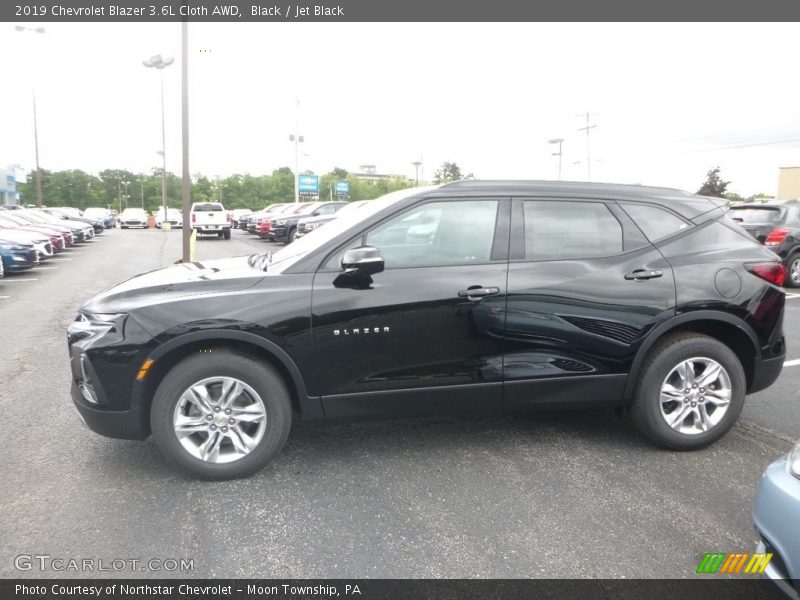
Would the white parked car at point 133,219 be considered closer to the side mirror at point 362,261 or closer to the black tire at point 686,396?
the side mirror at point 362,261

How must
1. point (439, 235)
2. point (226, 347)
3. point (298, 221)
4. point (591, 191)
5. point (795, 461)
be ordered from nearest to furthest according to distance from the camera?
point (795, 461)
point (226, 347)
point (439, 235)
point (591, 191)
point (298, 221)

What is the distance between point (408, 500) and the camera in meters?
3.43

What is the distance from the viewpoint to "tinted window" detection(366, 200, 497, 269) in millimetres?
3879

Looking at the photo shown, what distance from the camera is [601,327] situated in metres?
3.94

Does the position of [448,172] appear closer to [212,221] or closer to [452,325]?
[212,221]

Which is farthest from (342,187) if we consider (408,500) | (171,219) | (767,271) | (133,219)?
(408,500)

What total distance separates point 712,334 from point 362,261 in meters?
2.48

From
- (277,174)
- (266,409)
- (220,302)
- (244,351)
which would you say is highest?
(277,174)

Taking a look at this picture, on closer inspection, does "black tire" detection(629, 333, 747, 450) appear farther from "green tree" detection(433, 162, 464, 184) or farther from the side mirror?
"green tree" detection(433, 162, 464, 184)

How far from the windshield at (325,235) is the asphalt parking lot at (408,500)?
1.25 metres

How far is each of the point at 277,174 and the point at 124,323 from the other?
98939 millimetres

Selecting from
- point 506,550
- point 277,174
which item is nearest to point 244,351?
point 506,550

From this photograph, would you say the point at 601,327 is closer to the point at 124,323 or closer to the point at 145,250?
the point at 124,323

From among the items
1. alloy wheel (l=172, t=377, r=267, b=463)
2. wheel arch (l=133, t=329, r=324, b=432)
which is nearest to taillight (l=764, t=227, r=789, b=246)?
wheel arch (l=133, t=329, r=324, b=432)
